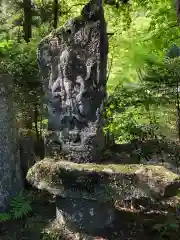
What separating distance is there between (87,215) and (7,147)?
1.86 meters

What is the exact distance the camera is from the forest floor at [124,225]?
16.2 feet

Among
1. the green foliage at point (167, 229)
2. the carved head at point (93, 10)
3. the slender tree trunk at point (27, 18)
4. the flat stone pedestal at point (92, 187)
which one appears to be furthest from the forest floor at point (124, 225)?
the slender tree trunk at point (27, 18)

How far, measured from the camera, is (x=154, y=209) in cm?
572

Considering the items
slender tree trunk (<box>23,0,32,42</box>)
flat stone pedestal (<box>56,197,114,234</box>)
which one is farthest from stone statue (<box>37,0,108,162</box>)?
slender tree trunk (<box>23,0,32,42</box>)

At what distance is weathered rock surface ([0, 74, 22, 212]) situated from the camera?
573 centimetres

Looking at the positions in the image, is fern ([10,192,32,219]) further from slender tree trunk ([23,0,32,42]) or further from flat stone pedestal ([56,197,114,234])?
slender tree trunk ([23,0,32,42])

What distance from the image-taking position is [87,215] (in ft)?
16.3

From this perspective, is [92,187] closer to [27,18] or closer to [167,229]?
[167,229]

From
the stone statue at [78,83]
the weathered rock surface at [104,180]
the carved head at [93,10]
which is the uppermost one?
the carved head at [93,10]

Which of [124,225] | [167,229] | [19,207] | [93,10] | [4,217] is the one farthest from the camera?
[19,207]

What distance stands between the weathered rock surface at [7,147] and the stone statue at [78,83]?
0.88 m

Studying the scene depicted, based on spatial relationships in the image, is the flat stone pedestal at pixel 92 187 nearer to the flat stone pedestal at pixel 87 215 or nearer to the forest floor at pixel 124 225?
the flat stone pedestal at pixel 87 215

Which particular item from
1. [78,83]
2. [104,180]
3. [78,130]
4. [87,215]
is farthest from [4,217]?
[78,83]

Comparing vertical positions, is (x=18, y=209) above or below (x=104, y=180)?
below
